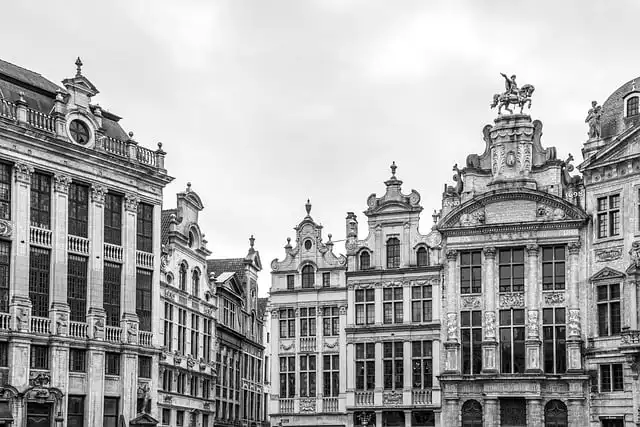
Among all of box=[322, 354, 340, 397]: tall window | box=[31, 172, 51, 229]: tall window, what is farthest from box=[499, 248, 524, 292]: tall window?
box=[31, 172, 51, 229]: tall window

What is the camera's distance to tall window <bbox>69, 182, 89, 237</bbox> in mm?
43250

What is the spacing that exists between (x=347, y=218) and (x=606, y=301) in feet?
40.4

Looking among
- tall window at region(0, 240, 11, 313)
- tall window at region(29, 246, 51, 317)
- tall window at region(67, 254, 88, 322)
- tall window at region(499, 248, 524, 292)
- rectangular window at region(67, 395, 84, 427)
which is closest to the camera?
tall window at region(0, 240, 11, 313)

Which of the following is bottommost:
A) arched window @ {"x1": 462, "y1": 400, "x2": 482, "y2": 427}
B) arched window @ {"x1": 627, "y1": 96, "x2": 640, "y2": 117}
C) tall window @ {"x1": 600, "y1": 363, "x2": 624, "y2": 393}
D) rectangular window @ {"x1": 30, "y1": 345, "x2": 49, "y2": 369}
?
arched window @ {"x1": 462, "y1": 400, "x2": 482, "y2": 427}

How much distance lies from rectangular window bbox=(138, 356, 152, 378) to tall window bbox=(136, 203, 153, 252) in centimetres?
422

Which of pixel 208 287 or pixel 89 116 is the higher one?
pixel 89 116

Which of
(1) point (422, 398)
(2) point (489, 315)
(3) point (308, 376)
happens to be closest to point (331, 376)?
(3) point (308, 376)

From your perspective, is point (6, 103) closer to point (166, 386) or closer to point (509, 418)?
point (166, 386)

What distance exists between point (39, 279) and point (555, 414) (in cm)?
2186

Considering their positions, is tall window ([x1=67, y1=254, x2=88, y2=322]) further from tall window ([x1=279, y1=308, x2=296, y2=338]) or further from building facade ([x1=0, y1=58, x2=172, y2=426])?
tall window ([x1=279, y1=308, x2=296, y2=338])

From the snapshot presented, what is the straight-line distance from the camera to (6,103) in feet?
135

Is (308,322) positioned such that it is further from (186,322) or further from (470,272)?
(470,272)

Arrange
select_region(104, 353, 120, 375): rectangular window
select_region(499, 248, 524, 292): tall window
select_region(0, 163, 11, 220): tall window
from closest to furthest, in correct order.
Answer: select_region(0, 163, 11, 220): tall window
select_region(104, 353, 120, 375): rectangular window
select_region(499, 248, 524, 292): tall window

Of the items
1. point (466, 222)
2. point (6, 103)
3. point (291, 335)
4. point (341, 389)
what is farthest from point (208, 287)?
point (6, 103)
